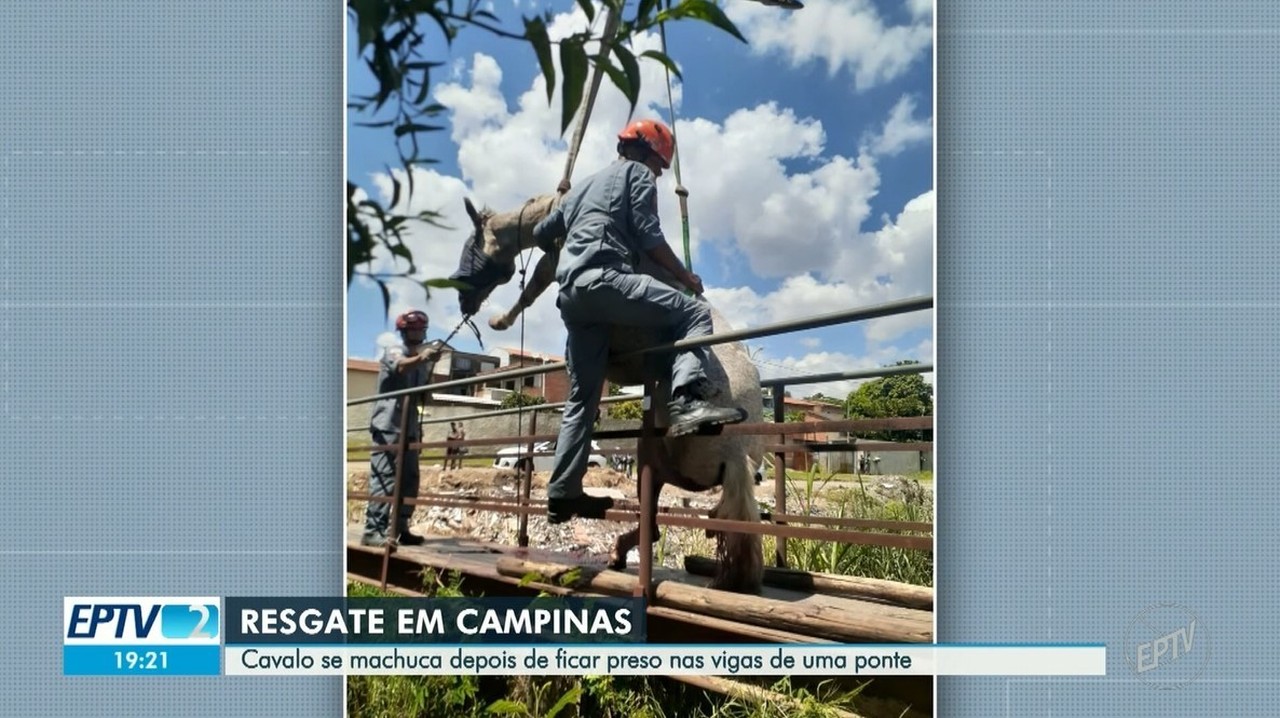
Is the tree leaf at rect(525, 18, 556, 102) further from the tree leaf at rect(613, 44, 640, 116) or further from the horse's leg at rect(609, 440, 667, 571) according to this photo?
the horse's leg at rect(609, 440, 667, 571)

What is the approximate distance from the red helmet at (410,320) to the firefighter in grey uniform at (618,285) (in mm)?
411

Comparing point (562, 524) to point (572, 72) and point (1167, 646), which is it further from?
point (572, 72)

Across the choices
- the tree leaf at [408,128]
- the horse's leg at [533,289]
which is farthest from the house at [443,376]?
the tree leaf at [408,128]

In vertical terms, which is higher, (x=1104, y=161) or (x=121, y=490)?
(x=1104, y=161)

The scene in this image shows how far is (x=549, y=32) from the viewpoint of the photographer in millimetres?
1145

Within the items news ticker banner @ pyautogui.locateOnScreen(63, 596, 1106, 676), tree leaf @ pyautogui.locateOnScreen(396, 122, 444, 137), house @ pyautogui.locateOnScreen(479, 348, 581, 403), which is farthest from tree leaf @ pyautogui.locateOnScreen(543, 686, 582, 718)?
tree leaf @ pyautogui.locateOnScreen(396, 122, 444, 137)

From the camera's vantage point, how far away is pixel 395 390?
2795mm

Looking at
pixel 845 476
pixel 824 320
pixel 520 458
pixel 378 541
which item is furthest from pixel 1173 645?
pixel 378 541

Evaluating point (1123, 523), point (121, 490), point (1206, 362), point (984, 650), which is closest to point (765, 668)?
point (984, 650)

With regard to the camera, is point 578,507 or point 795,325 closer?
point 795,325

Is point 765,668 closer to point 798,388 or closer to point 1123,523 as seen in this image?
point 798,388

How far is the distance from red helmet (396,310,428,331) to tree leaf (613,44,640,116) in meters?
1.58

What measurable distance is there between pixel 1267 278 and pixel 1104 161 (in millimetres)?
509

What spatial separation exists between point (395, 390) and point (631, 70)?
1.91 metres
